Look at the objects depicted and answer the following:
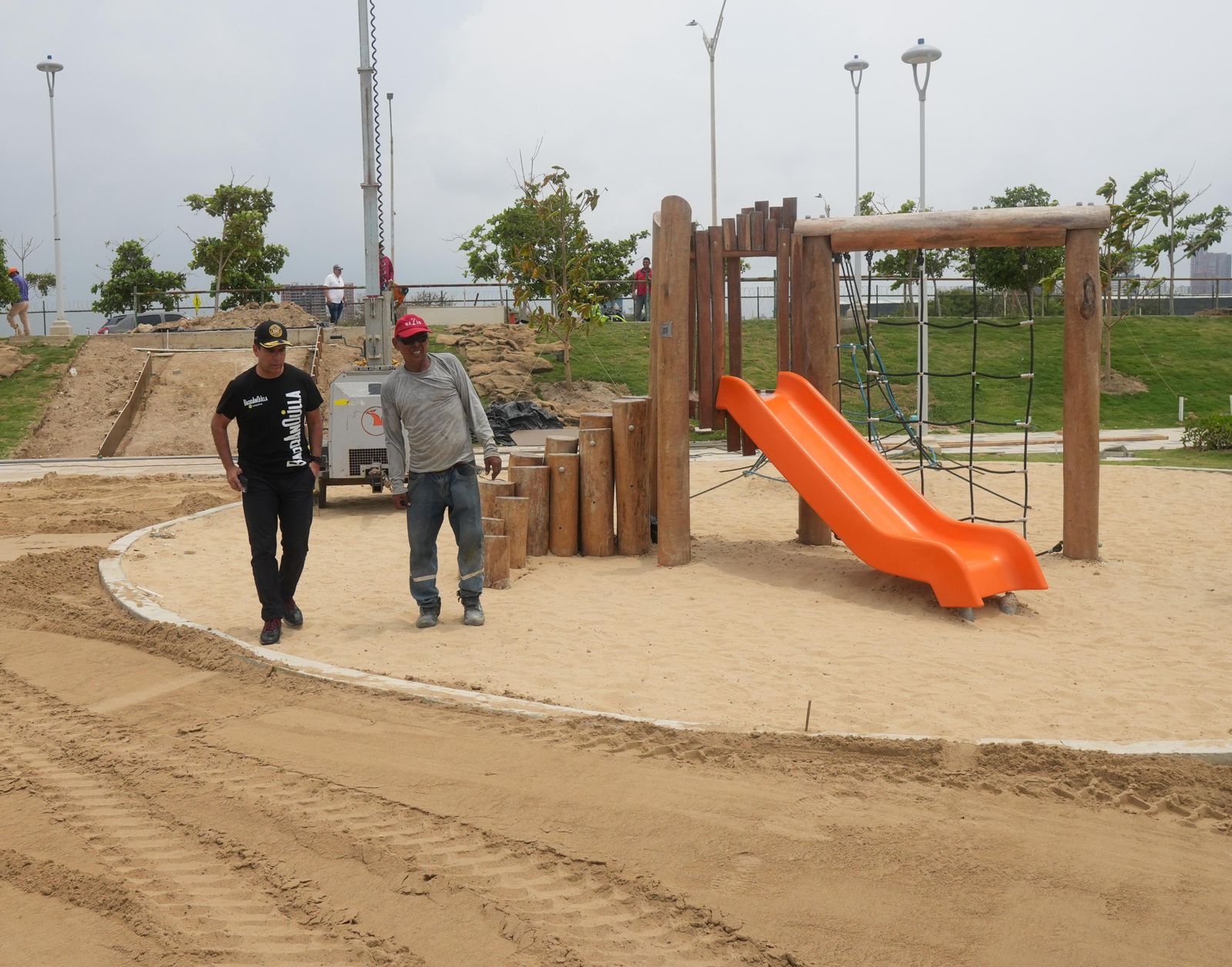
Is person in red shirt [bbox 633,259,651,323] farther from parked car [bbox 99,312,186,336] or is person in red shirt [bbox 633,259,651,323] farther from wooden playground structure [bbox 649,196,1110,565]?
wooden playground structure [bbox 649,196,1110,565]

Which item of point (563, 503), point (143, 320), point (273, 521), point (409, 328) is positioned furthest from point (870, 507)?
point (143, 320)

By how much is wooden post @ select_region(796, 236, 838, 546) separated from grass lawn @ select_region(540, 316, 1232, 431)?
579 inches

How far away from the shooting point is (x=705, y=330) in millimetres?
9945

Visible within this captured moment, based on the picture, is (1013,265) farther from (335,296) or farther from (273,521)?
(273,521)

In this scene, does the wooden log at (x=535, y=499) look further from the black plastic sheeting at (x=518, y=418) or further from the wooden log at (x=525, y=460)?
the black plastic sheeting at (x=518, y=418)

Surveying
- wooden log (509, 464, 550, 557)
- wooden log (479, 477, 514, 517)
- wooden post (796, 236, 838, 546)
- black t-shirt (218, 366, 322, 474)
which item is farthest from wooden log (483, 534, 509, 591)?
wooden post (796, 236, 838, 546)

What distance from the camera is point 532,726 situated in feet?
17.8

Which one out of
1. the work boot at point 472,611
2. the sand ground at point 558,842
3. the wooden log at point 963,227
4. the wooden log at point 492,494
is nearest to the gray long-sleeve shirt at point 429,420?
the work boot at point 472,611

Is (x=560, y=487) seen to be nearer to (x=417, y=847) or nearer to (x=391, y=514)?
(x=391, y=514)

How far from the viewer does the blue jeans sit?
291 inches

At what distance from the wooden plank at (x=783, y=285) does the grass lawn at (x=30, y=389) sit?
1727 cm

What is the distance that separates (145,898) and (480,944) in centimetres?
114

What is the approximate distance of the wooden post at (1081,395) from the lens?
31.1 ft

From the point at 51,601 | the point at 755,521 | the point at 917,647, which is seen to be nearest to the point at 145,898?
the point at 917,647
